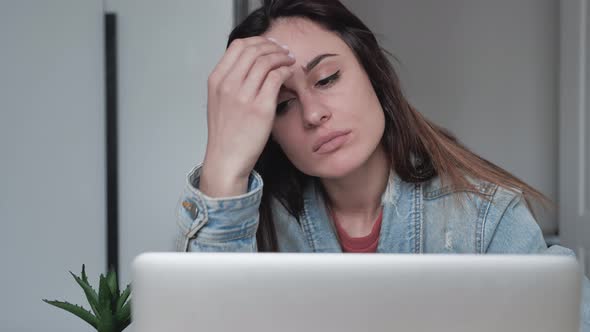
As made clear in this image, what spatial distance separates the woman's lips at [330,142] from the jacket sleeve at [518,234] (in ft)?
1.22

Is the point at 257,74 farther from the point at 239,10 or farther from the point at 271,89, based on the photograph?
the point at 239,10

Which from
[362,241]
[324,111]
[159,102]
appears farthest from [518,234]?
[159,102]

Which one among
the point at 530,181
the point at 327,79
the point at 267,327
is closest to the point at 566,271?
the point at 267,327

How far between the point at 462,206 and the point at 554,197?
2068 mm

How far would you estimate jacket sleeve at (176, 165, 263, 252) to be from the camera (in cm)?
94

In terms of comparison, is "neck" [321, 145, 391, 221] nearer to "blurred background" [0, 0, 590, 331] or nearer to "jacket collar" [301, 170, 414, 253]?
"jacket collar" [301, 170, 414, 253]

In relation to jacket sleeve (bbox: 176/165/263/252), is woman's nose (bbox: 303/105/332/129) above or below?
above

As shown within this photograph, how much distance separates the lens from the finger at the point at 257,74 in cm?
104

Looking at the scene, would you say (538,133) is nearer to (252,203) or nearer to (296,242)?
(296,242)

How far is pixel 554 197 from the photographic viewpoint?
2994 millimetres

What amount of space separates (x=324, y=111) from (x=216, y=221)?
0.31 metres

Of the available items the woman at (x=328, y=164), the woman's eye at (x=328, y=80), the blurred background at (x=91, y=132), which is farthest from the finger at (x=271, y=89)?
the blurred background at (x=91, y=132)

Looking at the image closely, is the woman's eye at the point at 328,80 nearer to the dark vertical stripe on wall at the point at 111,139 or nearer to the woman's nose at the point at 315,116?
the woman's nose at the point at 315,116

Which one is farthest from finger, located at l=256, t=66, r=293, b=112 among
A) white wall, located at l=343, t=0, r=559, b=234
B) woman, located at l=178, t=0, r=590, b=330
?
white wall, located at l=343, t=0, r=559, b=234
